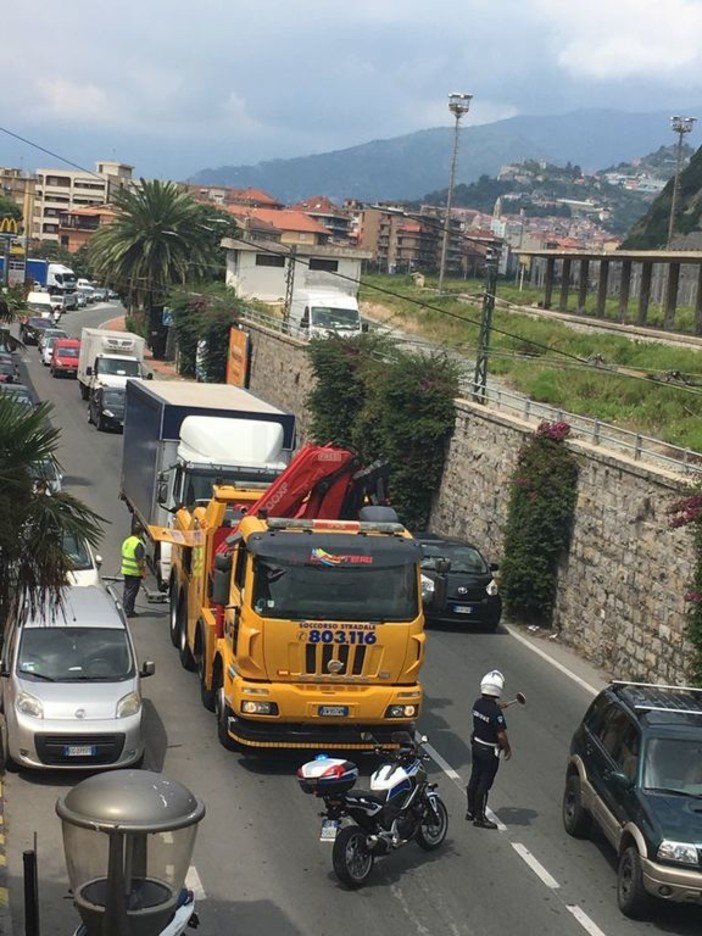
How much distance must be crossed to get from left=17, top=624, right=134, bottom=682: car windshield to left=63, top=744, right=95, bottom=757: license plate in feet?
3.20

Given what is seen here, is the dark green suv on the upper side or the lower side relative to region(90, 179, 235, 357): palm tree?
lower

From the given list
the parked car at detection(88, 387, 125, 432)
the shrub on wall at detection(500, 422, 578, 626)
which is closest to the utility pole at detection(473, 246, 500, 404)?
the shrub on wall at detection(500, 422, 578, 626)

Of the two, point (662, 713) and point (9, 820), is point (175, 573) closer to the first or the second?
point (9, 820)

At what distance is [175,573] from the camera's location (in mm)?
21688

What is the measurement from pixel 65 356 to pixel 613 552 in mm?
44445

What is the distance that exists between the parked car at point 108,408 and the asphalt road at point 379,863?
28327 mm

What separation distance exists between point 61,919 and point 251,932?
1532 millimetres

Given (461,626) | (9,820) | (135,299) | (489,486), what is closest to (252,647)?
(9,820)

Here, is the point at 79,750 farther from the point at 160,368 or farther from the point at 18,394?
the point at 160,368

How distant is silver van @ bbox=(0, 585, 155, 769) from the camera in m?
14.5

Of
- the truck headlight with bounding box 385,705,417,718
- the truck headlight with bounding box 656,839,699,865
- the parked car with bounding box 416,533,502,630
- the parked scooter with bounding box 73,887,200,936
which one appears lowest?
the parked car with bounding box 416,533,502,630

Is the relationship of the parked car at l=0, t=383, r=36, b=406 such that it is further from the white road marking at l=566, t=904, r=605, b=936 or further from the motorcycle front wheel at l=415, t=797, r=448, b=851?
the white road marking at l=566, t=904, r=605, b=936

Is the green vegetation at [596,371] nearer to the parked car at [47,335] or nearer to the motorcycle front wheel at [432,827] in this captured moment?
the parked car at [47,335]

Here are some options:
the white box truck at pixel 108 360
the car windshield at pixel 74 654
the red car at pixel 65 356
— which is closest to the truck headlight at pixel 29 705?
the car windshield at pixel 74 654
